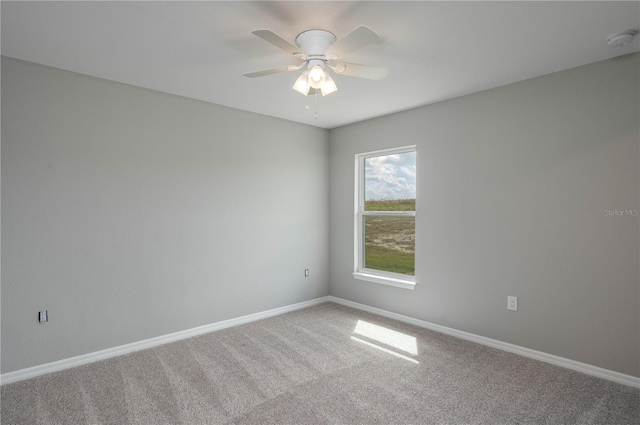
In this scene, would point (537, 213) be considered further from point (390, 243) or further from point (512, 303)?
point (390, 243)

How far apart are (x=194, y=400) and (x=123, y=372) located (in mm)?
796

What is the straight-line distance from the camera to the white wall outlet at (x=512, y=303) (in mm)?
3056

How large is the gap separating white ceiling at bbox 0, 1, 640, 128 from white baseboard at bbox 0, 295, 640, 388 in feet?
7.63

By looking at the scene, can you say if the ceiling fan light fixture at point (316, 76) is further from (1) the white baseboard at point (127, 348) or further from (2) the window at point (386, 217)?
(1) the white baseboard at point (127, 348)

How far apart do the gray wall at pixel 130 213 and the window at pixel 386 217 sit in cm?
85

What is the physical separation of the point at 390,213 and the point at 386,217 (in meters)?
0.09

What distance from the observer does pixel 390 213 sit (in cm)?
419

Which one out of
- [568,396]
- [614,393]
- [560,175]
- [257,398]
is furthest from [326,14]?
[614,393]

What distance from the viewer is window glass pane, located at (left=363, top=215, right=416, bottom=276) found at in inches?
157

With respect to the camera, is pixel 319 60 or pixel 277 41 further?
pixel 319 60

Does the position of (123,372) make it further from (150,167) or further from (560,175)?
(560,175)

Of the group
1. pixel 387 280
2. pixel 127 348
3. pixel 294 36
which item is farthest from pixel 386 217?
pixel 127 348

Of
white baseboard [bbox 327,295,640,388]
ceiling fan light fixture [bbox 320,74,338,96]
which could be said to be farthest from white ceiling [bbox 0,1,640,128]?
white baseboard [bbox 327,295,640,388]

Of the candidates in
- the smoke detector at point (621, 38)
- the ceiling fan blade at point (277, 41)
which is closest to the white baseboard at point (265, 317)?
the smoke detector at point (621, 38)
